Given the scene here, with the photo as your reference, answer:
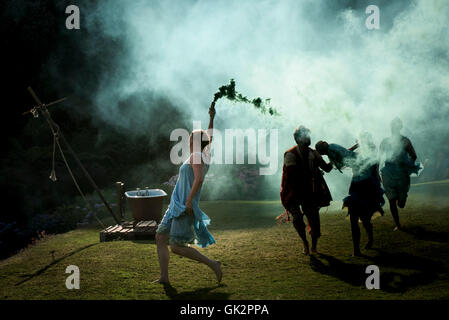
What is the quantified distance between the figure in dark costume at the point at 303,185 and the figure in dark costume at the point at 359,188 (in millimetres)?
261

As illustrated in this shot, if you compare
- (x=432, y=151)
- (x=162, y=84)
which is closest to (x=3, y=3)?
(x=162, y=84)

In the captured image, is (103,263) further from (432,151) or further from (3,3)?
(3,3)

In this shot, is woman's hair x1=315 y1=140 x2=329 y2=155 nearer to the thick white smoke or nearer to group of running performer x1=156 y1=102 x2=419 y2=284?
group of running performer x1=156 y1=102 x2=419 y2=284

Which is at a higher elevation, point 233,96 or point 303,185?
point 233,96

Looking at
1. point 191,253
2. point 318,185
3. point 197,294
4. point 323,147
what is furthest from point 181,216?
point 323,147

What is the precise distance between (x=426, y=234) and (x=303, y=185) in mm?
2566

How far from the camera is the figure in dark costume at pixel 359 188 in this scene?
Answer: 257 inches

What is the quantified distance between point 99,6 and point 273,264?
18266 mm

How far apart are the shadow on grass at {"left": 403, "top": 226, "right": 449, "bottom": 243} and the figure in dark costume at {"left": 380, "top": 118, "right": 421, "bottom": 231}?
0.89ft

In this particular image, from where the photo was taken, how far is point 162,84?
2073cm

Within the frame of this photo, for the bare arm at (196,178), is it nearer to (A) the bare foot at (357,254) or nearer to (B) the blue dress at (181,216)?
(B) the blue dress at (181,216)

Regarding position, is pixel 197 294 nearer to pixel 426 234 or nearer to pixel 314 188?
pixel 314 188

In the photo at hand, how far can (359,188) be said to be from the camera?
260 inches

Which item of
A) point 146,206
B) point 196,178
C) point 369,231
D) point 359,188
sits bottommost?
point 369,231
